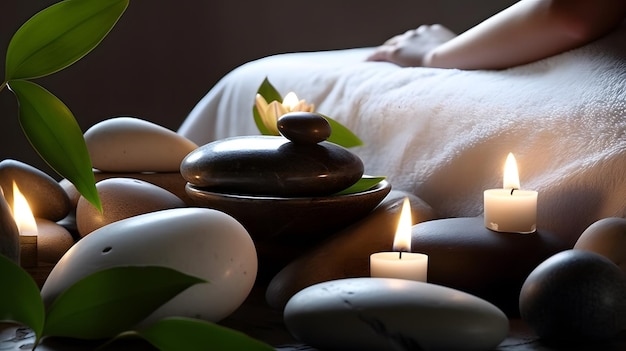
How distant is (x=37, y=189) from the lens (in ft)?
3.17

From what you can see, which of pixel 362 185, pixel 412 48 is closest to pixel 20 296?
pixel 362 185

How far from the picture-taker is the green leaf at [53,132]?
27.0 inches

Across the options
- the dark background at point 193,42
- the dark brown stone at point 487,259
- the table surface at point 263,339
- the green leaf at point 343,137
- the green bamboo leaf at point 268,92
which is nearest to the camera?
the table surface at point 263,339

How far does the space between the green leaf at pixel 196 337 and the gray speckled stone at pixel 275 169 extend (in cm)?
27

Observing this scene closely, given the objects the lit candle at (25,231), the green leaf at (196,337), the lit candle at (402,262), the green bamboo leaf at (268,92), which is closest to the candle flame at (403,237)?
the lit candle at (402,262)

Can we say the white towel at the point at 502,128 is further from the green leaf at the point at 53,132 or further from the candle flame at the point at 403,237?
the green leaf at the point at 53,132

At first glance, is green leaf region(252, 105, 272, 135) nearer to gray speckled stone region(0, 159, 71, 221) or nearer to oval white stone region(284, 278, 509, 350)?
gray speckled stone region(0, 159, 71, 221)

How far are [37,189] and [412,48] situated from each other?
678 mm

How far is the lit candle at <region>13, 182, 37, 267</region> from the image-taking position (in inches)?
32.7

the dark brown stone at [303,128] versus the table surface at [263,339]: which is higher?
the dark brown stone at [303,128]

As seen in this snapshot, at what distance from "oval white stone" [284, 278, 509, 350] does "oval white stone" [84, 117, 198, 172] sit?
0.46 meters

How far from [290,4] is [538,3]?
65.2 inches

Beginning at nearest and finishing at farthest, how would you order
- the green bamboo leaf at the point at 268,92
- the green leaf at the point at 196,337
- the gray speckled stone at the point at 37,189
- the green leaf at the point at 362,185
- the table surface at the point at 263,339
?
the green leaf at the point at 196,337
the table surface at the point at 263,339
the green leaf at the point at 362,185
the gray speckled stone at the point at 37,189
the green bamboo leaf at the point at 268,92

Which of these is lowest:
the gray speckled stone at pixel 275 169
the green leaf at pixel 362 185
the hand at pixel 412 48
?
the green leaf at pixel 362 185
